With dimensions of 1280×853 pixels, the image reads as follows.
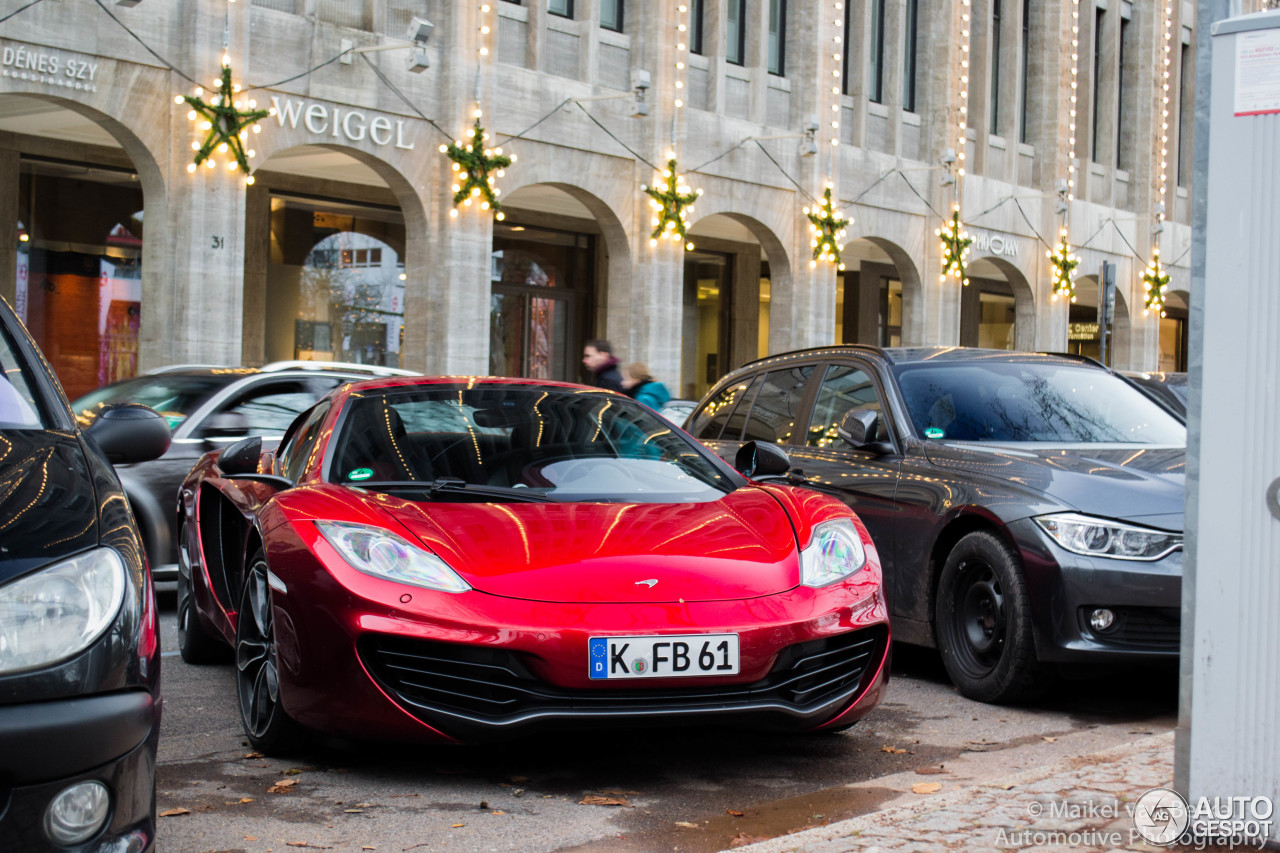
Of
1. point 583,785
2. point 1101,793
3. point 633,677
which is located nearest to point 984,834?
point 1101,793

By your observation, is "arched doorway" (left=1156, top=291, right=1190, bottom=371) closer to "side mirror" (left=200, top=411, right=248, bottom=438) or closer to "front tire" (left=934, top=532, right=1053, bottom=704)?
"side mirror" (left=200, top=411, right=248, bottom=438)

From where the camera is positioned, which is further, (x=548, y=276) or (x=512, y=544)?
(x=548, y=276)

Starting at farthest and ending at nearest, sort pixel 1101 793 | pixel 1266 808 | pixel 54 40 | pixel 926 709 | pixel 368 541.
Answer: pixel 54 40 < pixel 926 709 < pixel 368 541 < pixel 1101 793 < pixel 1266 808

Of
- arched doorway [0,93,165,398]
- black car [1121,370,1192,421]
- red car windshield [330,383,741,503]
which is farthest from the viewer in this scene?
arched doorway [0,93,165,398]

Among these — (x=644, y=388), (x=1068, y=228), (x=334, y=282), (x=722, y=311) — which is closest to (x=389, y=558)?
(x=644, y=388)

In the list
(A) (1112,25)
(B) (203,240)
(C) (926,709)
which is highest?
(A) (1112,25)

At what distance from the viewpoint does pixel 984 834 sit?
3.64 meters

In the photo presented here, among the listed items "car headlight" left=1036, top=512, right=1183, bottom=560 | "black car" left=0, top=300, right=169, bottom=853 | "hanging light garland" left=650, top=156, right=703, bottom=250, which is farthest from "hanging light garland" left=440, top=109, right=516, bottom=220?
"black car" left=0, top=300, right=169, bottom=853

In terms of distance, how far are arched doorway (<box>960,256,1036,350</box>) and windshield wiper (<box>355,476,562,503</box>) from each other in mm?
28332

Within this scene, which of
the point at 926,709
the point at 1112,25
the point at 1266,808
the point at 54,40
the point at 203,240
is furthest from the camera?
the point at 1112,25

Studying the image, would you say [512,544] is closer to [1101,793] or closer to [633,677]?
[633,677]

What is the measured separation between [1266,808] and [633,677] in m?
1.78

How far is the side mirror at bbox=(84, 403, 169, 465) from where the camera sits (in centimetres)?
405

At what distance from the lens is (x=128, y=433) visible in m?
4.08
